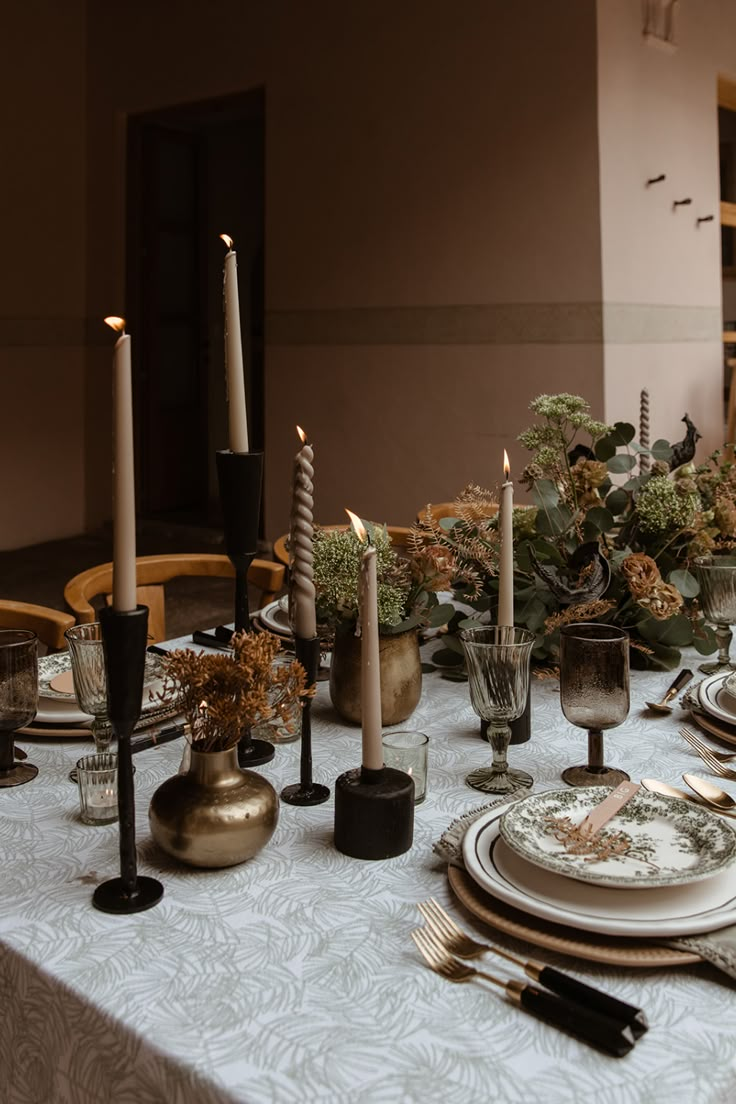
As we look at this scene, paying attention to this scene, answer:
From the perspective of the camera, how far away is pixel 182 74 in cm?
603

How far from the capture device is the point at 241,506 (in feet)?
3.87

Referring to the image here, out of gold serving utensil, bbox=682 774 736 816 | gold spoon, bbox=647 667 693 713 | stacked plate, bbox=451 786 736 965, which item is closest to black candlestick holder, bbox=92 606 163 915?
stacked plate, bbox=451 786 736 965

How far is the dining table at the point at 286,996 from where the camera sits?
2.35 ft

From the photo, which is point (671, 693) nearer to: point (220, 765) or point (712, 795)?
point (712, 795)

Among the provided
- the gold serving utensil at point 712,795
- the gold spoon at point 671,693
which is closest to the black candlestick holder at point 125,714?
the gold serving utensil at point 712,795

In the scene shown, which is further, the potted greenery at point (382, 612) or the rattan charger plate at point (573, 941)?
the potted greenery at point (382, 612)

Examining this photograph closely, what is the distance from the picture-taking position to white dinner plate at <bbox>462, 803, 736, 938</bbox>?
0.84 m

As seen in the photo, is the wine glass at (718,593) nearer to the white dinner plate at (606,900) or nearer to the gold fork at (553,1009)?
the white dinner plate at (606,900)

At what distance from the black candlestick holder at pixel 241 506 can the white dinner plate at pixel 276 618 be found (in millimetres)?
619

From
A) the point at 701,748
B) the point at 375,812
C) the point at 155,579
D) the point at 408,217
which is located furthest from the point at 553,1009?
the point at 408,217

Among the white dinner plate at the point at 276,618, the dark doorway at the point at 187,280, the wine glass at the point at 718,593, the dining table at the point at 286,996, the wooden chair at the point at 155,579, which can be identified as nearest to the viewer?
the dining table at the point at 286,996

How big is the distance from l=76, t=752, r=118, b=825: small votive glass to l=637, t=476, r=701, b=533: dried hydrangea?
3.10 ft

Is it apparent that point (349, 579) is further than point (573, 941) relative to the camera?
Yes

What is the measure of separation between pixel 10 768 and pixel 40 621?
73 cm
